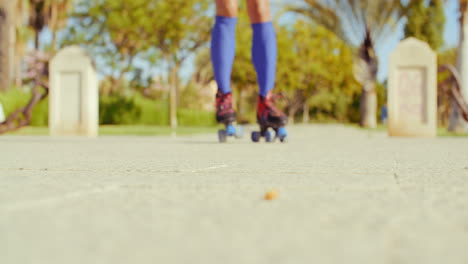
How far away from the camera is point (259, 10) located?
5008 mm

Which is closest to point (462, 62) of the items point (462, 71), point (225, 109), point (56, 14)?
point (462, 71)

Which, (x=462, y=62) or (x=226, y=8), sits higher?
(x=462, y=62)

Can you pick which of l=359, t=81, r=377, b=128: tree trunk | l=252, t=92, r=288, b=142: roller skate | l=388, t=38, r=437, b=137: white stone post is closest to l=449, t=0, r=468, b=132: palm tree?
l=388, t=38, r=437, b=137: white stone post

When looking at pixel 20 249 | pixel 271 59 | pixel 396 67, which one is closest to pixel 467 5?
pixel 396 67

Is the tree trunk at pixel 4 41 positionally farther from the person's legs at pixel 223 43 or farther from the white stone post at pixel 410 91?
the person's legs at pixel 223 43

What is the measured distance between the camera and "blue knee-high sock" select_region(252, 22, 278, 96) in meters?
5.10

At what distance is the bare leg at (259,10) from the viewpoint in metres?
4.98

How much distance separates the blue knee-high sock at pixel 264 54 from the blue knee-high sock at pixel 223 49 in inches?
9.3

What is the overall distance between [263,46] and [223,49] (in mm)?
389

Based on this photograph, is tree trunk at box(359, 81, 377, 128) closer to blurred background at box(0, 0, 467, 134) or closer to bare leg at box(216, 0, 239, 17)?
blurred background at box(0, 0, 467, 134)

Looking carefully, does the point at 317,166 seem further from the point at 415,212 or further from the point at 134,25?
the point at 134,25

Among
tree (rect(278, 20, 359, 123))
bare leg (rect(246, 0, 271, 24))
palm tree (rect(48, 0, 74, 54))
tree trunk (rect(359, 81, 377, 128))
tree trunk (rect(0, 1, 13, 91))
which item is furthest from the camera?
tree (rect(278, 20, 359, 123))

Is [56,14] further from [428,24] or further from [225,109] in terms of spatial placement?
[225,109]

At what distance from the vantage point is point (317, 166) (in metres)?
2.69
